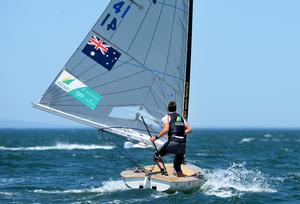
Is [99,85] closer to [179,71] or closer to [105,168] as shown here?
[179,71]

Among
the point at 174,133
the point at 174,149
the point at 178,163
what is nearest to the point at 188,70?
the point at 174,133

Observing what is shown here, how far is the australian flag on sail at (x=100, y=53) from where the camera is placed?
54.6 ft

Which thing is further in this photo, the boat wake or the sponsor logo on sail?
the boat wake

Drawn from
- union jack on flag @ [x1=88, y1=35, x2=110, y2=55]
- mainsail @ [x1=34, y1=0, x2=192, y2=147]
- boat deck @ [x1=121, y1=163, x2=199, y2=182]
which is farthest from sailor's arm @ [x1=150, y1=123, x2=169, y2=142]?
union jack on flag @ [x1=88, y1=35, x2=110, y2=55]

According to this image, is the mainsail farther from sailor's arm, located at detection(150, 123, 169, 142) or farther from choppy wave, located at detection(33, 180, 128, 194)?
choppy wave, located at detection(33, 180, 128, 194)

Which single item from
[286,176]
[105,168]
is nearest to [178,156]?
[286,176]

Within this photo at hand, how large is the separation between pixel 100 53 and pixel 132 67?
91cm

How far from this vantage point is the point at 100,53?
16703 mm

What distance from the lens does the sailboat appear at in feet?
53.8

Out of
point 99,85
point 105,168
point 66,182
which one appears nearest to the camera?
point 99,85

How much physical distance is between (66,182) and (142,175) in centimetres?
488

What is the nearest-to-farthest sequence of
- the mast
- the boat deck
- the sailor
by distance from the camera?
the boat deck < the sailor < the mast

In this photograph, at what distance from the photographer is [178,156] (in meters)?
15.5

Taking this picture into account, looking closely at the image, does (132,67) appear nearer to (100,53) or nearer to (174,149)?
(100,53)
